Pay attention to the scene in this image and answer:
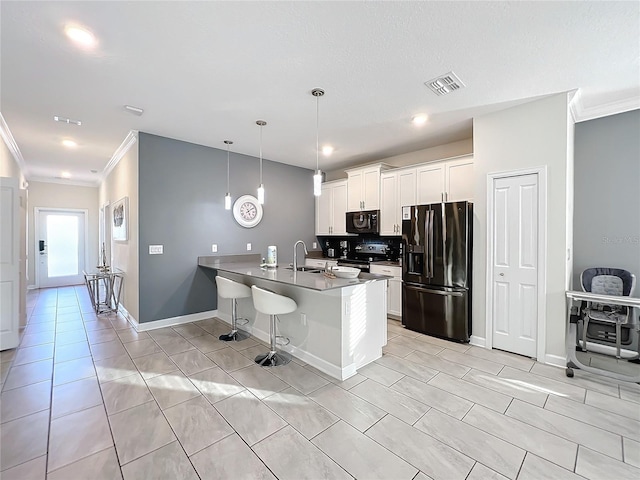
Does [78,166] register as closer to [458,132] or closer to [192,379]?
[192,379]

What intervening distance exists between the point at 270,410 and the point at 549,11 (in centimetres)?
338

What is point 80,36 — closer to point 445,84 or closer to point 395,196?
point 445,84

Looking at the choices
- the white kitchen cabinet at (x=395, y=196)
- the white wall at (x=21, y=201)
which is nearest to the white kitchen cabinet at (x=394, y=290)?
the white kitchen cabinet at (x=395, y=196)

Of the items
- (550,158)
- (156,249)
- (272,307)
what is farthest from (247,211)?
(550,158)

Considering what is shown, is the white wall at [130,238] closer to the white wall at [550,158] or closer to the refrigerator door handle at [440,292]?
the refrigerator door handle at [440,292]

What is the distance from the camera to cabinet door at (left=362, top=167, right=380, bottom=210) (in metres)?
5.06

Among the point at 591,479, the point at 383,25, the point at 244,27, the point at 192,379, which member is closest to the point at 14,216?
the point at 192,379

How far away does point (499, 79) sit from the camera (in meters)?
2.65

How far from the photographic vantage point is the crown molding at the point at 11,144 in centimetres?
375

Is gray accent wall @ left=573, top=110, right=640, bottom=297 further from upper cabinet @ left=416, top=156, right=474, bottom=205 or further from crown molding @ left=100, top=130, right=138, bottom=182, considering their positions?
crown molding @ left=100, top=130, right=138, bottom=182

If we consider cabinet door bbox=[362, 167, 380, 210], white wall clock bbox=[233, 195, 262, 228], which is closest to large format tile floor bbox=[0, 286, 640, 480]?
white wall clock bbox=[233, 195, 262, 228]

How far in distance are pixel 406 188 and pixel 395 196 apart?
0.23 m

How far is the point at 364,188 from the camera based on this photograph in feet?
17.3

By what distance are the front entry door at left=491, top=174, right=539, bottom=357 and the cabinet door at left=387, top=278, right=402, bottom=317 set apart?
1368 mm
